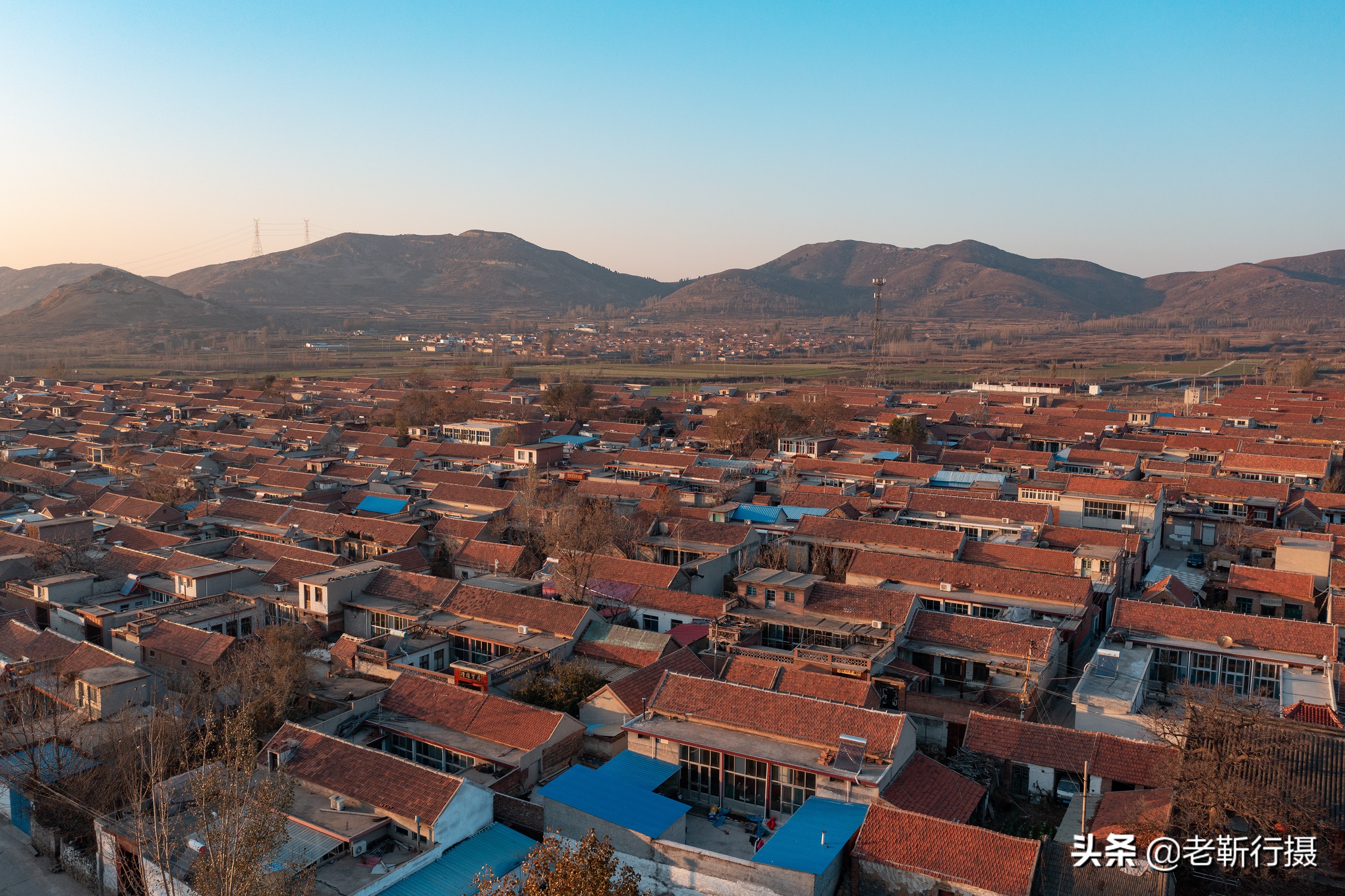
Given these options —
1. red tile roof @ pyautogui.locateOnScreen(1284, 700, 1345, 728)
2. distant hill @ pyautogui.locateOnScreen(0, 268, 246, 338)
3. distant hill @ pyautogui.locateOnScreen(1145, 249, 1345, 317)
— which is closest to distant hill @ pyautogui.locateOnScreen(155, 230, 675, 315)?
distant hill @ pyautogui.locateOnScreen(0, 268, 246, 338)

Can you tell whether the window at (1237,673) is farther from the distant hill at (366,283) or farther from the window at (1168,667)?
the distant hill at (366,283)

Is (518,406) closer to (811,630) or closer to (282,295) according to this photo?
(811,630)

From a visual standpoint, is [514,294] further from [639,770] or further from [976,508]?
[639,770]

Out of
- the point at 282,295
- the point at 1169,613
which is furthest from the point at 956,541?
the point at 282,295

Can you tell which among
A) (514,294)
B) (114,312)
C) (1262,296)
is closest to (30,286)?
(514,294)

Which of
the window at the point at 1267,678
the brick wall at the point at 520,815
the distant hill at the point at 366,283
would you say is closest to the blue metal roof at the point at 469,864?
the brick wall at the point at 520,815
